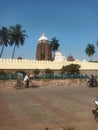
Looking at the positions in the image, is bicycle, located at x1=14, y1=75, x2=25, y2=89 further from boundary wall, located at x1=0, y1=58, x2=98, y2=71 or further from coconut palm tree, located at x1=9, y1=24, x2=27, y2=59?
coconut palm tree, located at x1=9, y1=24, x2=27, y2=59

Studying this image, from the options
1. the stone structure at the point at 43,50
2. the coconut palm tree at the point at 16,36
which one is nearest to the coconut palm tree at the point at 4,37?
the coconut palm tree at the point at 16,36

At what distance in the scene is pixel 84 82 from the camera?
28156 millimetres

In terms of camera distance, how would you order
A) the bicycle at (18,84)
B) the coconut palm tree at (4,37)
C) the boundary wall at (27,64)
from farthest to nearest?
the coconut palm tree at (4,37), the boundary wall at (27,64), the bicycle at (18,84)

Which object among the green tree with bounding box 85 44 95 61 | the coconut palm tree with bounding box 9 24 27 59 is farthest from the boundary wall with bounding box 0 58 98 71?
the green tree with bounding box 85 44 95 61

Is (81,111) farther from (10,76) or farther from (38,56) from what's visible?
(38,56)

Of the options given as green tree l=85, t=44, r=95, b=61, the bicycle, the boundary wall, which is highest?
green tree l=85, t=44, r=95, b=61

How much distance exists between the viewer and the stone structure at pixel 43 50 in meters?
90.4

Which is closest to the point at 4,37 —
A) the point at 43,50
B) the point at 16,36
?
the point at 16,36

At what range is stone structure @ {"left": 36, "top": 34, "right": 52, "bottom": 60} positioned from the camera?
297 feet

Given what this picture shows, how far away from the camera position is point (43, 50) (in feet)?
298

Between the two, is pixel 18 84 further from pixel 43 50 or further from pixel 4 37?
pixel 43 50

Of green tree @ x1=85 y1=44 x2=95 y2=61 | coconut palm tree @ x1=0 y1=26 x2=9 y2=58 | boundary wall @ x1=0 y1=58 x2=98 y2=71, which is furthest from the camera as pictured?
green tree @ x1=85 y1=44 x2=95 y2=61

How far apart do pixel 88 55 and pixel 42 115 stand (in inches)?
3033

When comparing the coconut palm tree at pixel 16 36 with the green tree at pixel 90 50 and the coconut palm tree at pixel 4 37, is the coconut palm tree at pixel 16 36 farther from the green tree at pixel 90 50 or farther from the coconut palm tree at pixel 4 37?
the green tree at pixel 90 50
